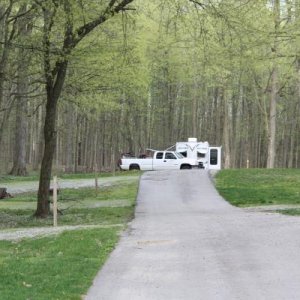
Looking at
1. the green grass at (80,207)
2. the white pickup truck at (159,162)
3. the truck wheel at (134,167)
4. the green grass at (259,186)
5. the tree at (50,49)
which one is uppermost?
the tree at (50,49)

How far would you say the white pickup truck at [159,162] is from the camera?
4022cm

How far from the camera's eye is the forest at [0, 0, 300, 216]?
50.6 feet

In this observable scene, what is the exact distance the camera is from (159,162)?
4022 cm

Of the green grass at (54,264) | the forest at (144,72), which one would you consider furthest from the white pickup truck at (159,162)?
the green grass at (54,264)

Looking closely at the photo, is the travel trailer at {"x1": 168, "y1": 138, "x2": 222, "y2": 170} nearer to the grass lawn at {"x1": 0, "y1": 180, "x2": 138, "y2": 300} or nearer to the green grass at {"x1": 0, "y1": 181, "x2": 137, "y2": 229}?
the green grass at {"x1": 0, "y1": 181, "x2": 137, "y2": 229}

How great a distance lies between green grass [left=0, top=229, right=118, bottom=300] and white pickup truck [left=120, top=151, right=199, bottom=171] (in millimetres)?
27416

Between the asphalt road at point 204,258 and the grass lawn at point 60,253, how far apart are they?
274mm

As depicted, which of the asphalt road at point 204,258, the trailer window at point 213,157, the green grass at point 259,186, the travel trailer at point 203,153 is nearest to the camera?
the asphalt road at point 204,258

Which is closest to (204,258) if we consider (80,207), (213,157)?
(80,207)

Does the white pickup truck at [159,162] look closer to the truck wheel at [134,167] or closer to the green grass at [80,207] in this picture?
the truck wheel at [134,167]

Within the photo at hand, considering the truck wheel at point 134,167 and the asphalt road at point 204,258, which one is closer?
the asphalt road at point 204,258

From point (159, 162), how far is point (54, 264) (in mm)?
31540

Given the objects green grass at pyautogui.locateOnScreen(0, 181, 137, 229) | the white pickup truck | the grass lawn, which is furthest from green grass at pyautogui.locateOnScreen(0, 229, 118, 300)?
the white pickup truck

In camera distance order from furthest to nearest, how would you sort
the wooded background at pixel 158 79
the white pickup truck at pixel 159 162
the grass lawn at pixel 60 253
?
the white pickup truck at pixel 159 162
the wooded background at pixel 158 79
the grass lawn at pixel 60 253
